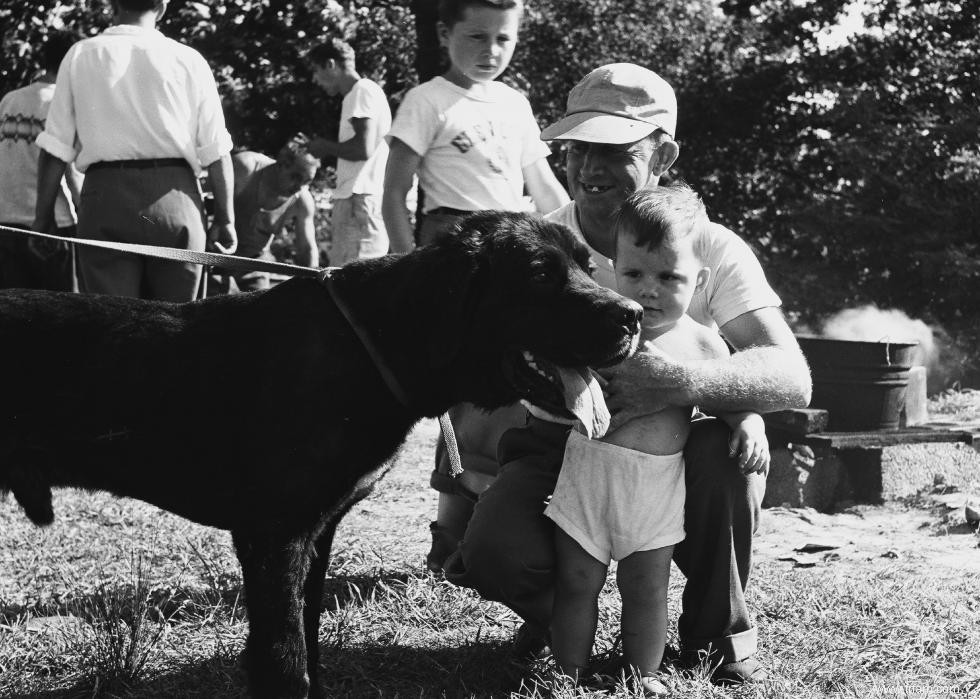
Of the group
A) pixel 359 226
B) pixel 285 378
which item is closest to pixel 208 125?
pixel 285 378

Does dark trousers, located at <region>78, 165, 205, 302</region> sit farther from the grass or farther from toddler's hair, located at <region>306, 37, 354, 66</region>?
toddler's hair, located at <region>306, 37, 354, 66</region>

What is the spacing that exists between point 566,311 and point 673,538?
763 mm

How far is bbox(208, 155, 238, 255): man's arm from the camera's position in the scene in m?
4.78

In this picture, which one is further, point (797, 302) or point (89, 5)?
point (89, 5)

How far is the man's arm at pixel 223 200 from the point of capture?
4777 millimetres

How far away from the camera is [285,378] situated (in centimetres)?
292

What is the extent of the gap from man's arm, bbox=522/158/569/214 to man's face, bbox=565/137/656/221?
127 centimetres

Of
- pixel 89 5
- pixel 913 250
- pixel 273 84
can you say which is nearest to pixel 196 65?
pixel 913 250

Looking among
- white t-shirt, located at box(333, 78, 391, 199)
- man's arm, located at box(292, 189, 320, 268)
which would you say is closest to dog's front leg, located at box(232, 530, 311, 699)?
white t-shirt, located at box(333, 78, 391, 199)

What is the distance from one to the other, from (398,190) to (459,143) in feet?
1.10

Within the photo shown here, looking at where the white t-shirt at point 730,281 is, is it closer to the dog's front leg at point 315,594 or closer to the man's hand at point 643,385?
the man's hand at point 643,385

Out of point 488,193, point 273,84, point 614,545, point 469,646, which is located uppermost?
point 273,84

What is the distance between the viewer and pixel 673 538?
3.12 m

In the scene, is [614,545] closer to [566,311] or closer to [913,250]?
[566,311]
